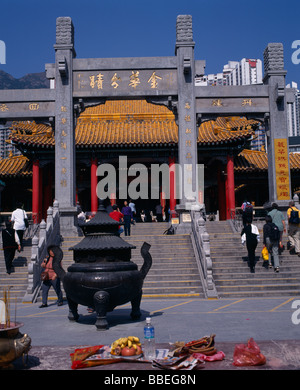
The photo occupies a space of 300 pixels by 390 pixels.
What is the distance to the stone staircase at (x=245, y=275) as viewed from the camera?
10678 millimetres

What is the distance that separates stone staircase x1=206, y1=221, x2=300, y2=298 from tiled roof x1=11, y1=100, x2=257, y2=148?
9.99 metres

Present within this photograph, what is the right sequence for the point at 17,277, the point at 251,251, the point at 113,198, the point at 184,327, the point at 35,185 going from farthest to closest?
the point at 113,198
the point at 35,185
the point at 17,277
the point at 251,251
the point at 184,327

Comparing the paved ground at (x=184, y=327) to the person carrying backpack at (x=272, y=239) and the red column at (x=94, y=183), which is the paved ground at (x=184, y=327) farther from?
the red column at (x=94, y=183)

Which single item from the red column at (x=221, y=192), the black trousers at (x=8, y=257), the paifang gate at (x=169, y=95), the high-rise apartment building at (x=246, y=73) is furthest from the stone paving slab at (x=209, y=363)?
the high-rise apartment building at (x=246, y=73)

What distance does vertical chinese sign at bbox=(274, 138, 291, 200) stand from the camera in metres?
16.5

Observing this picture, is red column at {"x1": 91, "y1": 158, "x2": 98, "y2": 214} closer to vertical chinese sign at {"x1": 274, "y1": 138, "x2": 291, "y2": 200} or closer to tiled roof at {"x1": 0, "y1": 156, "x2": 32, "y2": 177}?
tiled roof at {"x1": 0, "y1": 156, "x2": 32, "y2": 177}

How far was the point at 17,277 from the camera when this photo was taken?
11.7 metres

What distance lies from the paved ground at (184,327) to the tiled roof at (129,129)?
1349cm

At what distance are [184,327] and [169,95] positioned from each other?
11247mm

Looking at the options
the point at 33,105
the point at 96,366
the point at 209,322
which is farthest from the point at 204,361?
the point at 33,105

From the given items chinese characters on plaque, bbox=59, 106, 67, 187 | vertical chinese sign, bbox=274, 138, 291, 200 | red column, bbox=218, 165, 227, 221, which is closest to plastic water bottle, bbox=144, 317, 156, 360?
chinese characters on plaque, bbox=59, 106, 67, 187

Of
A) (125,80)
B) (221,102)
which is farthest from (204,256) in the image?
(125,80)

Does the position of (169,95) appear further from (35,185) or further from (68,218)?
(35,185)

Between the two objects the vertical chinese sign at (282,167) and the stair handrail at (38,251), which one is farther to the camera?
the vertical chinese sign at (282,167)
